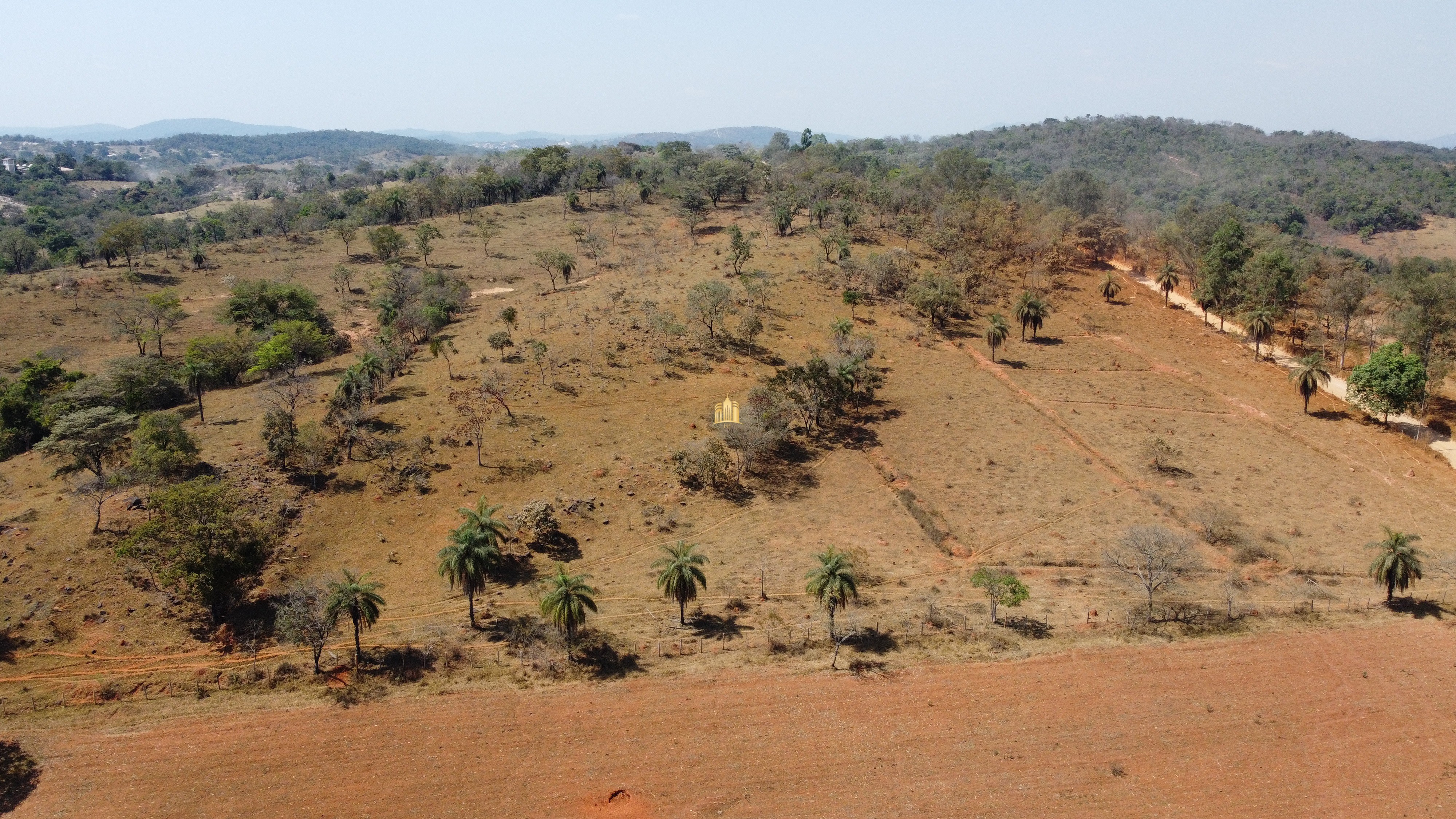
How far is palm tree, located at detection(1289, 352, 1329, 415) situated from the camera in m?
65.7

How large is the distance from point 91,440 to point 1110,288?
344 feet

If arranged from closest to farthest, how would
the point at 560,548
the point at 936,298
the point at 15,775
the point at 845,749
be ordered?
the point at 15,775, the point at 845,749, the point at 560,548, the point at 936,298

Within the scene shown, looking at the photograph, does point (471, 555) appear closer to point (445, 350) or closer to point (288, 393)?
point (288, 393)

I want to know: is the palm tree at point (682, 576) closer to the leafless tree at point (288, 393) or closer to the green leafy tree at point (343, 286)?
the leafless tree at point (288, 393)

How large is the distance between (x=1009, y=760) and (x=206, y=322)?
105 m

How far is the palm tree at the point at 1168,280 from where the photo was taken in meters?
91.3

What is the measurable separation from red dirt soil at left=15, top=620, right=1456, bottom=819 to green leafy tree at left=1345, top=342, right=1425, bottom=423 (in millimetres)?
34943

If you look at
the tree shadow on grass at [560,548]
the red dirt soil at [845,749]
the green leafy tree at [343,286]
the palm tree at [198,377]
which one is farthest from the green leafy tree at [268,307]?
the red dirt soil at [845,749]

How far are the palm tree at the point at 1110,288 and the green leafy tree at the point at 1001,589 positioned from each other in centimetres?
6622

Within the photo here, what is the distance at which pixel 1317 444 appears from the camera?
61.3 metres

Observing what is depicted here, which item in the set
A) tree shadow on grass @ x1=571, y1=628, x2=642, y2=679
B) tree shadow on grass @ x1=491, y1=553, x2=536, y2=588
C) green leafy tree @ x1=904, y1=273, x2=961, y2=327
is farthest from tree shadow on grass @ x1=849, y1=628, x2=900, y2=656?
green leafy tree @ x1=904, y1=273, x2=961, y2=327

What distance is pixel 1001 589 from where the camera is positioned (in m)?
39.4

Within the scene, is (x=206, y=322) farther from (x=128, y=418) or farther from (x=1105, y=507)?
(x=1105, y=507)

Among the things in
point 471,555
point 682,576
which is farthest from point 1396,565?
point 471,555
